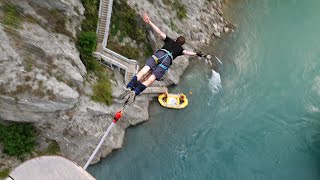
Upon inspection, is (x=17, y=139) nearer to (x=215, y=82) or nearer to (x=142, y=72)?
(x=142, y=72)

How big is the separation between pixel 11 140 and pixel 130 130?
6.69 metres

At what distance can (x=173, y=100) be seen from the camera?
76.3ft

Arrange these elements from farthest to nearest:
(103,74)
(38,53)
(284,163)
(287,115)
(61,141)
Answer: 1. (287,115)
2. (284,163)
3. (103,74)
4. (61,141)
5. (38,53)

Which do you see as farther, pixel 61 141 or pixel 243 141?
pixel 243 141

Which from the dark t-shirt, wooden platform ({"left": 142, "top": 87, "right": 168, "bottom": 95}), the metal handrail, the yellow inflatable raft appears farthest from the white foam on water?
the dark t-shirt

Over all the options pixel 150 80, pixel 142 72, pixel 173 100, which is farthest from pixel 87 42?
pixel 173 100

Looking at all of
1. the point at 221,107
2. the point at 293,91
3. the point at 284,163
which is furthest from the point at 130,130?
the point at 293,91

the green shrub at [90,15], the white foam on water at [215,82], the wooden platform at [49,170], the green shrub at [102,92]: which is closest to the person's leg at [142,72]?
the green shrub at [102,92]

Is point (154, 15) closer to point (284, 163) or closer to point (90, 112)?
point (90, 112)

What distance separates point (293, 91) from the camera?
87.2 feet

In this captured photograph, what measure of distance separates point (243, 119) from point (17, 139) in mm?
13851

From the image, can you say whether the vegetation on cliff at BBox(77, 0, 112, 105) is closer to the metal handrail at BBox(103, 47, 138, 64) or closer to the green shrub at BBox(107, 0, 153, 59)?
the metal handrail at BBox(103, 47, 138, 64)

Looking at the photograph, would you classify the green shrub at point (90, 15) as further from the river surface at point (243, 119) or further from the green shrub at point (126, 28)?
the river surface at point (243, 119)

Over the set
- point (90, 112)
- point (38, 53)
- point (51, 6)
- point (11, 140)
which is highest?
point (51, 6)
